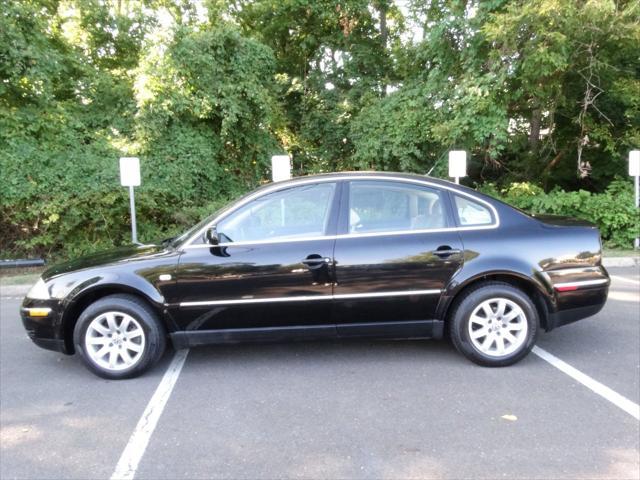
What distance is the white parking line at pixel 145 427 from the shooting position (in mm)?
2895

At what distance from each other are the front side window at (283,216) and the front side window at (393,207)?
0.79 ft

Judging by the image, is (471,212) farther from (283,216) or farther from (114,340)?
(114,340)

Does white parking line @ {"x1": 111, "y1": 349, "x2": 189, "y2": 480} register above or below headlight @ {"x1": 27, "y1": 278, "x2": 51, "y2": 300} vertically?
below

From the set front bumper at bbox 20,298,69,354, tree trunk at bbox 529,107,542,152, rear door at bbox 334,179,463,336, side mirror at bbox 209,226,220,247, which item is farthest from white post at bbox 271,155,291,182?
tree trunk at bbox 529,107,542,152

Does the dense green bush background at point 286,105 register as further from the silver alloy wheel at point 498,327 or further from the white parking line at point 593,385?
the silver alloy wheel at point 498,327

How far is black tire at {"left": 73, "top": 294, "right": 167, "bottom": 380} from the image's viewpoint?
410 centimetres

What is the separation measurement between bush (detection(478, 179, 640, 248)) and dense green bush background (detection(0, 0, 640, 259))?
33 mm

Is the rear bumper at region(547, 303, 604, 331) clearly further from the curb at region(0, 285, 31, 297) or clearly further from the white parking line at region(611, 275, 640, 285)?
the curb at region(0, 285, 31, 297)

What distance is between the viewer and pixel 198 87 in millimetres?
12469

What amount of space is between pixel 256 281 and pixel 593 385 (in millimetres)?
2671

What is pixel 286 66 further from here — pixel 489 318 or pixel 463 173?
pixel 489 318

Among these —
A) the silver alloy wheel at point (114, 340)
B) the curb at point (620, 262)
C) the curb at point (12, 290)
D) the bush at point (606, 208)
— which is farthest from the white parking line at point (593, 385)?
the curb at point (12, 290)

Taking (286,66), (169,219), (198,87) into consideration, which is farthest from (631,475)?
(286,66)

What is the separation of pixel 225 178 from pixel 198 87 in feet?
8.02
